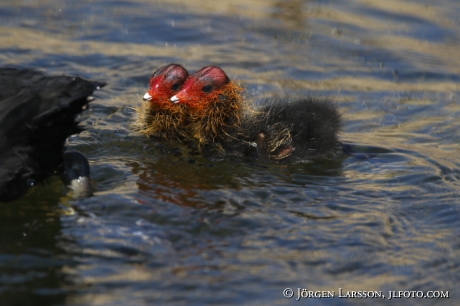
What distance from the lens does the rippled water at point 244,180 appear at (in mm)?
4461

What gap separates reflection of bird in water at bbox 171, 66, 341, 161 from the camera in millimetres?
6426

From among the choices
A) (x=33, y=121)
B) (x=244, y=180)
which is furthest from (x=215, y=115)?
(x=33, y=121)

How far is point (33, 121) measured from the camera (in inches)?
185

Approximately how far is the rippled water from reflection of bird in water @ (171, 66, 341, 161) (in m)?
0.16

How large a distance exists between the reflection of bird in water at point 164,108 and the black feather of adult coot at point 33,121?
1.60 metres

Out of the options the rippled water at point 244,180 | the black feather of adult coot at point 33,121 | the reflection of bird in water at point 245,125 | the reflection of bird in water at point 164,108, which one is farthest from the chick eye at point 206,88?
the black feather of adult coot at point 33,121

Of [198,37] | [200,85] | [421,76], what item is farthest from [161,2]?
[200,85]

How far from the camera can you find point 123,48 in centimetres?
930

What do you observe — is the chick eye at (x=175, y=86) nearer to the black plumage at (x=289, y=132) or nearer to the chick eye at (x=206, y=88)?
the chick eye at (x=206, y=88)

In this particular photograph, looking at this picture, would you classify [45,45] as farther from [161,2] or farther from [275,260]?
[275,260]

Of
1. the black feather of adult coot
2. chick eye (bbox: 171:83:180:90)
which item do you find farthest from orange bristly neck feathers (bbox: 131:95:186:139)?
the black feather of adult coot

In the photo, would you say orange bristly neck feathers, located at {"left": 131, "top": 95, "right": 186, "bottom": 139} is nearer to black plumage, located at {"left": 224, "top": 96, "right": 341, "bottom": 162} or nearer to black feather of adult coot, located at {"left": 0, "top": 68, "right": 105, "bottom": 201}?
black plumage, located at {"left": 224, "top": 96, "right": 341, "bottom": 162}

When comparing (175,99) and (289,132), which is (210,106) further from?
(289,132)

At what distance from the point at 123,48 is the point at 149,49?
0.32 meters
